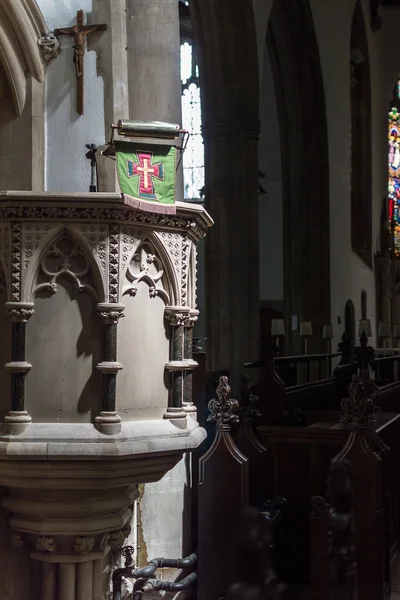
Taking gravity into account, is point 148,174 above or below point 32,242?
above

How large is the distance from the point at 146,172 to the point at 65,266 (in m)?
0.48

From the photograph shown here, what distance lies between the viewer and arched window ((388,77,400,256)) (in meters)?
25.4

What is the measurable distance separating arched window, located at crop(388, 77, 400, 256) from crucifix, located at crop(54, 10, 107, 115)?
71.3 ft

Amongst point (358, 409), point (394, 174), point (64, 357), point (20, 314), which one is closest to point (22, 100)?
point (20, 314)

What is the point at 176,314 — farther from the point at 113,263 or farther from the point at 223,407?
the point at 223,407

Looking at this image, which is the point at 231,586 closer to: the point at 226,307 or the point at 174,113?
the point at 174,113

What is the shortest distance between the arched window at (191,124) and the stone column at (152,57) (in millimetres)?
12467

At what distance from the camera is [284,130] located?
16062mm

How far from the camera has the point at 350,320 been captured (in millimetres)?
18875

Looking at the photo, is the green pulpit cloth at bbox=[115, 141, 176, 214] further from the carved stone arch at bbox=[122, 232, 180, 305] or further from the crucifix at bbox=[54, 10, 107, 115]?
the crucifix at bbox=[54, 10, 107, 115]

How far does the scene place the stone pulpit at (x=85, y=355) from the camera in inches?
127

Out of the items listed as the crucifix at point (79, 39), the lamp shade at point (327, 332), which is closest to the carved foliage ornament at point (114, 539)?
the crucifix at point (79, 39)

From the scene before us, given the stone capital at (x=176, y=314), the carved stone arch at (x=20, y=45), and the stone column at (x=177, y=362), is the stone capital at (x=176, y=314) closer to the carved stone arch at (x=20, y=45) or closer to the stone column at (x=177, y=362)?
the stone column at (x=177, y=362)

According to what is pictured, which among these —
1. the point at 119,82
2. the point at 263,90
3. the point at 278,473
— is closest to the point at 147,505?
the point at 278,473
